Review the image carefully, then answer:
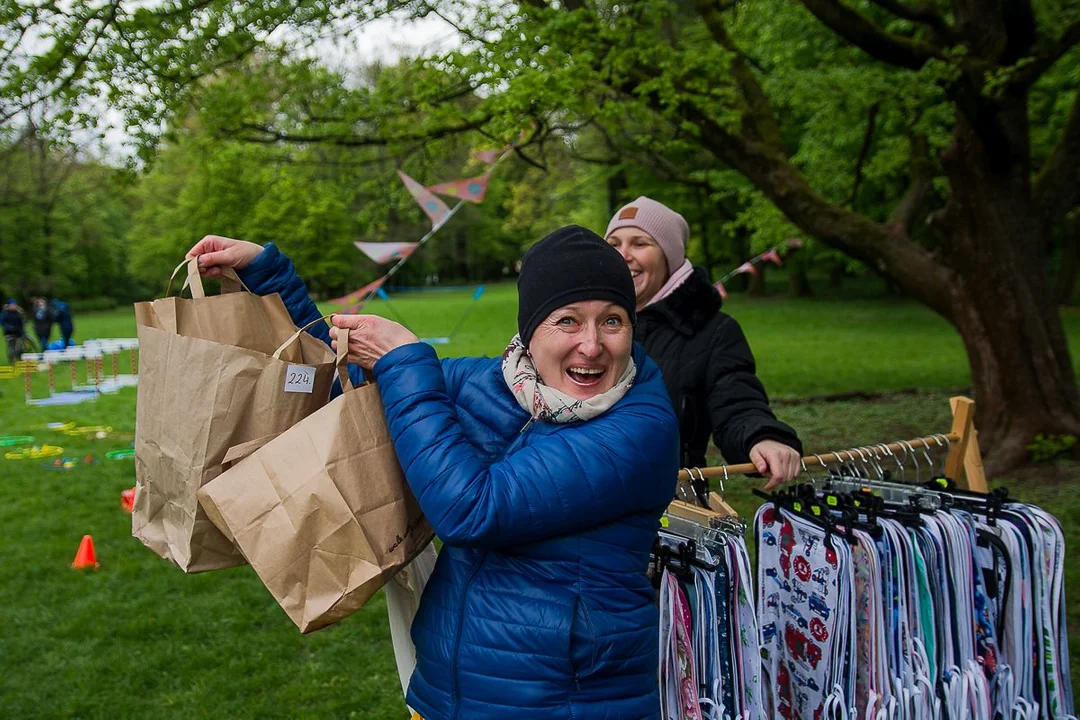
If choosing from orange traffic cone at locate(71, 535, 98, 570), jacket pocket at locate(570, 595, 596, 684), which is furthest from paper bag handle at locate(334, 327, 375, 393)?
orange traffic cone at locate(71, 535, 98, 570)

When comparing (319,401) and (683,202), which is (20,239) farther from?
(319,401)

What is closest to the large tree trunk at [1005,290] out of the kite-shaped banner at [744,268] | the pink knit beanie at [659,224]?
the pink knit beanie at [659,224]

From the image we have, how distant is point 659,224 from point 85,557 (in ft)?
16.1

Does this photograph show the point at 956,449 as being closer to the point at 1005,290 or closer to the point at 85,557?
the point at 1005,290

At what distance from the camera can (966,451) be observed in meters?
3.12

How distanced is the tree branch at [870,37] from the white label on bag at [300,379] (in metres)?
5.98

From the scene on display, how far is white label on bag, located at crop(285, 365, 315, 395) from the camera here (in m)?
1.73

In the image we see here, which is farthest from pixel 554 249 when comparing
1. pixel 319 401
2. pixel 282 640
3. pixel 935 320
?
pixel 935 320

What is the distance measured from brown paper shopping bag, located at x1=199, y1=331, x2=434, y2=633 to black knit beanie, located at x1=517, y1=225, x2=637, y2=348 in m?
0.39

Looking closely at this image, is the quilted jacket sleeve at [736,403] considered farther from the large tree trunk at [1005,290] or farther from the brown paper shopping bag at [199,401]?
the large tree trunk at [1005,290]

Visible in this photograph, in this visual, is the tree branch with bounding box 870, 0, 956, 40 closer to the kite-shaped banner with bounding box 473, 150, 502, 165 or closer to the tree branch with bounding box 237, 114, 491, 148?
the kite-shaped banner with bounding box 473, 150, 502, 165

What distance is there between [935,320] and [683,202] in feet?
27.6

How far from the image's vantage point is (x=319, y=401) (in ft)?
5.90

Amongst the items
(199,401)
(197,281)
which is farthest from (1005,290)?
(199,401)
